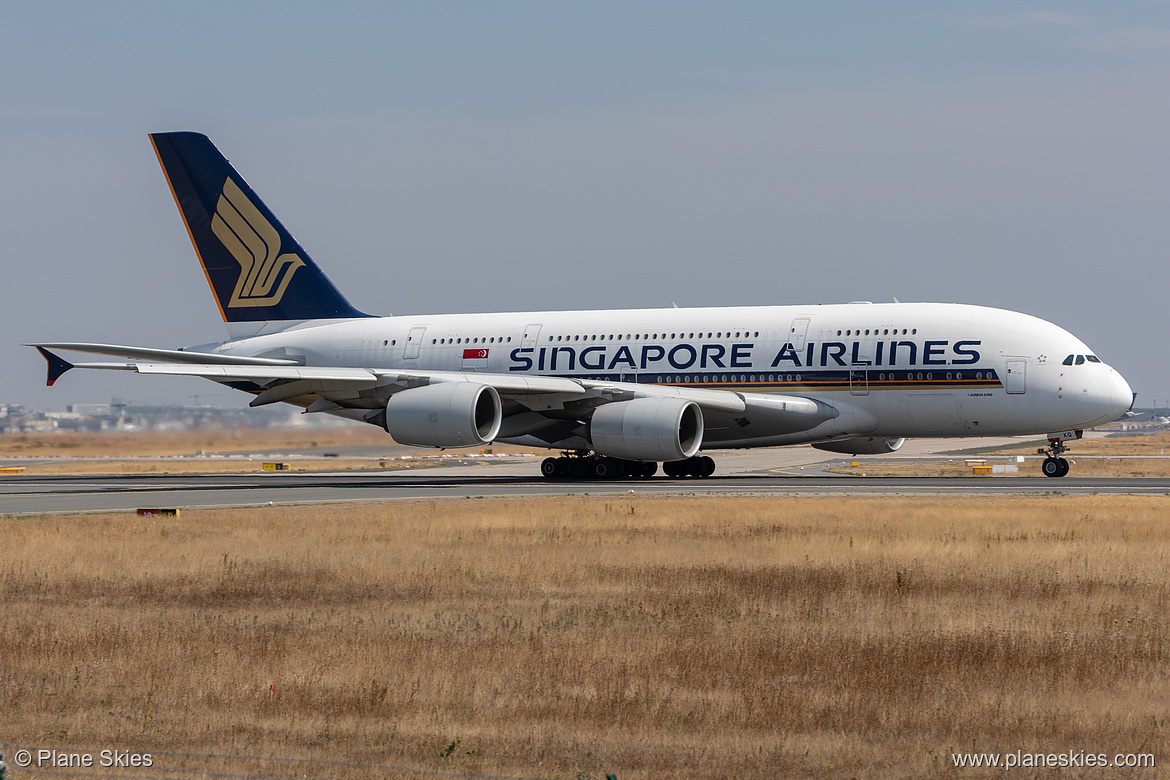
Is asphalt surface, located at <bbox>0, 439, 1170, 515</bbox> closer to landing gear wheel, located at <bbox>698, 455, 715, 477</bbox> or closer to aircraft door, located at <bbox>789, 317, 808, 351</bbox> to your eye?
landing gear wheel, located at <bbox>698, 455, 715, 477</bbox>

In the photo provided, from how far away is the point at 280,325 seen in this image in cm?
4306

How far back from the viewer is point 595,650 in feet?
37.4

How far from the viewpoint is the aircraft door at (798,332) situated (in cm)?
3538

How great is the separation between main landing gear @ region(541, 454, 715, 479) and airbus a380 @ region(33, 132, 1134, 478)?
0.06m

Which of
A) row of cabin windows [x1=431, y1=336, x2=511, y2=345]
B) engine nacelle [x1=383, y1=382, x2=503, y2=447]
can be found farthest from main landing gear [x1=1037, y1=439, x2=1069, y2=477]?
row of cabin windows [x1=431, y1=336, x2=511, y2=345]

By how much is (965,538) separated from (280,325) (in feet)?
94.3

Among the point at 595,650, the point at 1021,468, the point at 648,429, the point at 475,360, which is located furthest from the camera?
the point at 1021,468

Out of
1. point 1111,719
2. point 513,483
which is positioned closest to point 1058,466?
point 513,483

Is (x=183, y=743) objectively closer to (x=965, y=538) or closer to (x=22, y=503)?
(x=965, y=538)

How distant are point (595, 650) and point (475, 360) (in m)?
29.0

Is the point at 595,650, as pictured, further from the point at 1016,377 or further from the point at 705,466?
the point at 705,466

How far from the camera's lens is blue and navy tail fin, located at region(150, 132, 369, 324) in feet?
138

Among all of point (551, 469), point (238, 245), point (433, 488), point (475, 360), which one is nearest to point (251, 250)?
point (238, 245)

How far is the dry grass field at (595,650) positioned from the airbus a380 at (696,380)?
13.8 m
